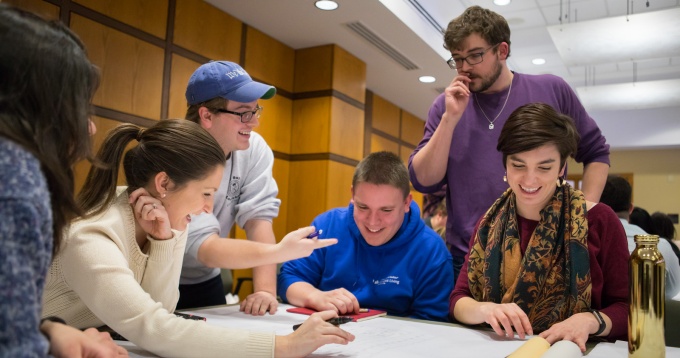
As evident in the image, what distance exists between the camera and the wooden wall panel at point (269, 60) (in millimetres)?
4984

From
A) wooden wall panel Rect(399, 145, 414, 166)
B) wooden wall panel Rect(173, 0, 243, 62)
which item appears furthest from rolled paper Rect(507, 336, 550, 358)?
wooden wall panel Rect(399, 145, 414, 166)

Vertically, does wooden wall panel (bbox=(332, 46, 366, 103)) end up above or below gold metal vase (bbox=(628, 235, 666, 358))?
above

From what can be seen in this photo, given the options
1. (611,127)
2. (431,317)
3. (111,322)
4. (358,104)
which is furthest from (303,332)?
(611,127)

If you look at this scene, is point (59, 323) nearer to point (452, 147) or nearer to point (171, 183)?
point (171, 183)

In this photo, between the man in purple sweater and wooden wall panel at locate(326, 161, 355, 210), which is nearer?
the man in purple sweater

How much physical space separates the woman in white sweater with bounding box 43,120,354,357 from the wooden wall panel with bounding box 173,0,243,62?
10.5ft

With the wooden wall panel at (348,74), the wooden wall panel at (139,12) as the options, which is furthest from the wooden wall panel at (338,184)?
the wooden wall panel at (139,12)

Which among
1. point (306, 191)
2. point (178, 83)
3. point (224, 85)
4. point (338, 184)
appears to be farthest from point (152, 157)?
point (338, 184)

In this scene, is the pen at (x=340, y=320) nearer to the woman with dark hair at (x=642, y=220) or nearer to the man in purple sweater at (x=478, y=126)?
A: the man in purple sweater at (x=478, y=126)

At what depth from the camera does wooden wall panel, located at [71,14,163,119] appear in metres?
3.61

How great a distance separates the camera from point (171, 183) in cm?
131

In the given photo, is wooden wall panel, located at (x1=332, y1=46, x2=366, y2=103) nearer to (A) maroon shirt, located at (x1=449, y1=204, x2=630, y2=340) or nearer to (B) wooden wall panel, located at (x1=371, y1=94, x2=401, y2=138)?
(B) wooden wall panel, located at (x1=371, y1=94, x2=401, y2=138)

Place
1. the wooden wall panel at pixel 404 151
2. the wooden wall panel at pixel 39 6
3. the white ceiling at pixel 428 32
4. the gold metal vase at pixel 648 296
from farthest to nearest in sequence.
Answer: the wooden wall panel at pixel 404 151
the white ceiling at pixel 428 32
the wooden wall panel at pixel 39 6
the gold metal vase at pixel 648 296

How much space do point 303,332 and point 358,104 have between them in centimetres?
496
